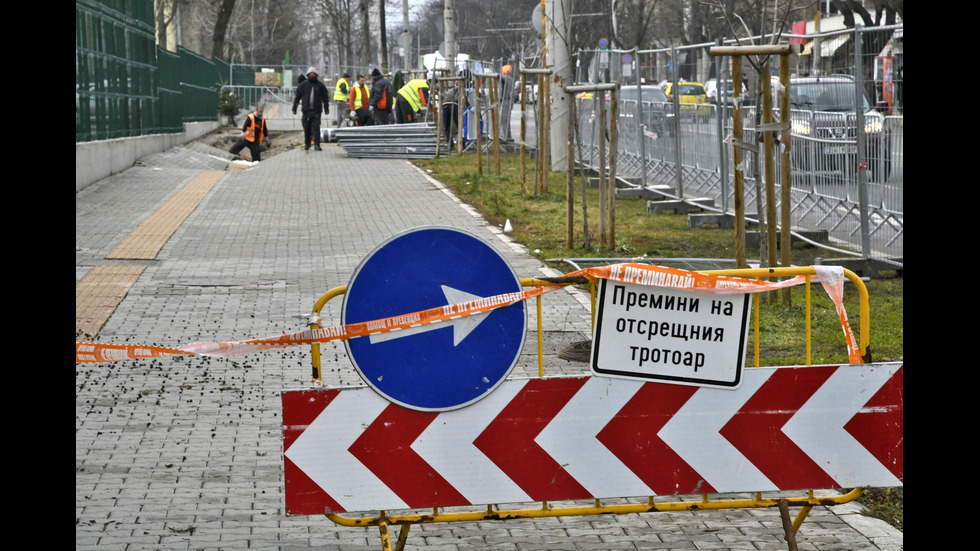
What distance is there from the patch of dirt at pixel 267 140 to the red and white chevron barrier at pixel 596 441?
93.7 ft

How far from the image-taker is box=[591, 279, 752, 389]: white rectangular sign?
13.4 ft

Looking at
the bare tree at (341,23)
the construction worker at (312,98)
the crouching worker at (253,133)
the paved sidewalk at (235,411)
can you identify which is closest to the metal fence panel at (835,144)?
the paved sidewalk at (235,411)

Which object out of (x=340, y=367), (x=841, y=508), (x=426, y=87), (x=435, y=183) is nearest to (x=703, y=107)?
(x=435, y=183)

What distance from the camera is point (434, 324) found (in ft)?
13.0

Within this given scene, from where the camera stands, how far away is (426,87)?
113ft

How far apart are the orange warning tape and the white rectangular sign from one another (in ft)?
0.17

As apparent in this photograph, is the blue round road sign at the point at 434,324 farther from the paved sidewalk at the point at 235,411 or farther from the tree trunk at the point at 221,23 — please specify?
the tree trunk at the point at 221,23

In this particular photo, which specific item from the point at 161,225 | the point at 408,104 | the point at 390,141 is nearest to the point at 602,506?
the point at 161,225

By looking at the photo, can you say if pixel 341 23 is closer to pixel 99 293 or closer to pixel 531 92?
pixel 531 92

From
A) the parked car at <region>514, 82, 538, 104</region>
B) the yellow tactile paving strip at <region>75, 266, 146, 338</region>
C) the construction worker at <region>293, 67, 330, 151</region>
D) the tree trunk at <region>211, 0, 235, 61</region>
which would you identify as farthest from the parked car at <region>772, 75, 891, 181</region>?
the tree trunk at <region>211, 0, 235, 61</region>

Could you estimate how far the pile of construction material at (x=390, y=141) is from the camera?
27609mm

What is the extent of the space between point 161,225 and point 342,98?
24291mm
